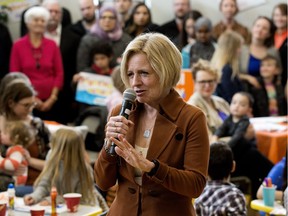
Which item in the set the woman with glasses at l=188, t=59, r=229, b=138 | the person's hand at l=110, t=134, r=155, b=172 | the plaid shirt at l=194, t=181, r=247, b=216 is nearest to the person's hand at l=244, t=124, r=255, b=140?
the woman with glasses at l=188, t=59, r=229, b=138

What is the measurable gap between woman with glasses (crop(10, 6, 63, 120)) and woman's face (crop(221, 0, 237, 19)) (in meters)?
2.49

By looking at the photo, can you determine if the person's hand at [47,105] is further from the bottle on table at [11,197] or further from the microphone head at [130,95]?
the microphone head at [130,95]

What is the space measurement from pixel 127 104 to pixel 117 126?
0.46ft

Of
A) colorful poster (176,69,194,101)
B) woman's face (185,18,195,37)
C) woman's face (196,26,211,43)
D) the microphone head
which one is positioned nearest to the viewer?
the microphone head

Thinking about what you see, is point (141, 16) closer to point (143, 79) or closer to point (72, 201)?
point (72, 201)

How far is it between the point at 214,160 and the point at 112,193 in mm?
1506

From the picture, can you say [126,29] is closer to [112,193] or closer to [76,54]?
[76,54]

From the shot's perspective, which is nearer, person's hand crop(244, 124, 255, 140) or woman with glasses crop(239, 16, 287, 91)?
person's hand crop(244, 124, 255, 140)

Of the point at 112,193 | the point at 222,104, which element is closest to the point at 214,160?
the point at 112,193

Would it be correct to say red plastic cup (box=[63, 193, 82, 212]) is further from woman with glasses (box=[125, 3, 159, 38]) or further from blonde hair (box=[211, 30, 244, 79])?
woman with glasses (box=[125, 3, 159, 38])

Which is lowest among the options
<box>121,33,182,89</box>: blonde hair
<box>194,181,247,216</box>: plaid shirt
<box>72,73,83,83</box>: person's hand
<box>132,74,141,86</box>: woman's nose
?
<box>194,181,247,216</box>: plaid shirt

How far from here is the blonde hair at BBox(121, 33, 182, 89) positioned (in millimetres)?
2551

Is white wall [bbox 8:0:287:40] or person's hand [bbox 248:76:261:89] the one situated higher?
white wall [bbox 8:0:287:40]

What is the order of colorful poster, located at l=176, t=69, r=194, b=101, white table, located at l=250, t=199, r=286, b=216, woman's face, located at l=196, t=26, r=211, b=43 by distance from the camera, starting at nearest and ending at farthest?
white table, located at l=250, t=199, r=286, b=216, colorful poster, located at l=176, t=69, r=194, b=101, woman's face, located at l=196, t=26, r=211, b=43
